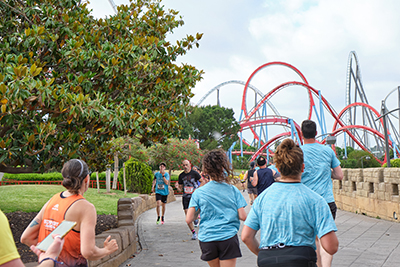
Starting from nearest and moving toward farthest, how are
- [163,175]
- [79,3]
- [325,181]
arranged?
[325,181] → [79,3] → [163,175]

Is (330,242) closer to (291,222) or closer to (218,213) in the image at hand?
(291,222)

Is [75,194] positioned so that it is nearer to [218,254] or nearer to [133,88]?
[218,254]

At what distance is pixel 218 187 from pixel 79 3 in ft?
19.9

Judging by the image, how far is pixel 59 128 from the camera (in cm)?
636

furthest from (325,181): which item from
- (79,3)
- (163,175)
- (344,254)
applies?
(163,175)

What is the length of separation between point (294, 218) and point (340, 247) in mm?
5460

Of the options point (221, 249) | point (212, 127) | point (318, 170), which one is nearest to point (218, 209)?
point (221, 249)

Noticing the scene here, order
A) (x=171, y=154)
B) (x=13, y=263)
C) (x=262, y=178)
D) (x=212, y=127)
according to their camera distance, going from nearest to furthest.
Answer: (x=13, y=263)
(x=262, y=178)
(x=171, y=154)
(x=212, y=127)

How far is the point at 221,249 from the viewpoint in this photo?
148 inches

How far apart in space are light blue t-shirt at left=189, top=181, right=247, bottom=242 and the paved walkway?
2.62 metres

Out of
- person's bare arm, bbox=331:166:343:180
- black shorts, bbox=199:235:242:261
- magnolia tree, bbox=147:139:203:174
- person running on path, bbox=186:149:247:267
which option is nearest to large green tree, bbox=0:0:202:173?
person running on path, bbox=186:149:247:267

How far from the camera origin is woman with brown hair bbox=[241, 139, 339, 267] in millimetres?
2377

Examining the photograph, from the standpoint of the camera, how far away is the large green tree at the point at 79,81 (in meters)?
5.43

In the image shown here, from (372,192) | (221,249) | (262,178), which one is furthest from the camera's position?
(372,192)
